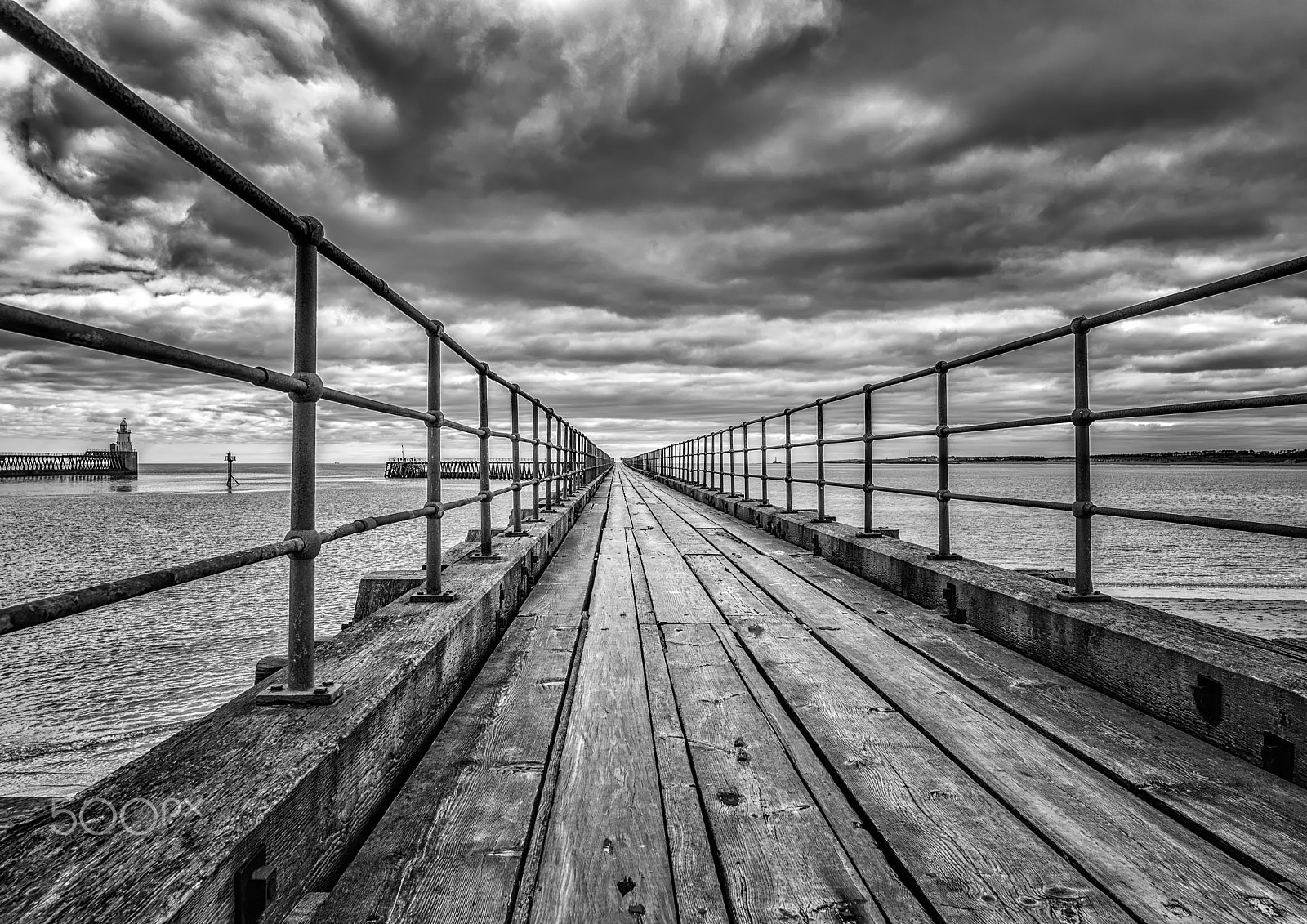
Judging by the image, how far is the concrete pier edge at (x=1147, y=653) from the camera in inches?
62.7

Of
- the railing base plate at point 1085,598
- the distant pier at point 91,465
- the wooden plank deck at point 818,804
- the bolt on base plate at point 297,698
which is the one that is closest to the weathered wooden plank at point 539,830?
the wooden plank deck at point 818,804

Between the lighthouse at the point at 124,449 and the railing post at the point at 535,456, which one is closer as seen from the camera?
the railing post at the point at 535,456

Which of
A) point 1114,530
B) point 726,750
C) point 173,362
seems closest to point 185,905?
point 173,362

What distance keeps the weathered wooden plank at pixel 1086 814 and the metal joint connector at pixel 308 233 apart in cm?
179

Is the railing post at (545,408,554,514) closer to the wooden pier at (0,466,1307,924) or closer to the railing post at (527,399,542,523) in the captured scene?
the railing post at (527,399,542,523)

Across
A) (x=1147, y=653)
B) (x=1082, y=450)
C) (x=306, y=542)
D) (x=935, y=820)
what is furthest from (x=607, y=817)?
(x=1082, y=450)

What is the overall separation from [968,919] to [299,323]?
5.27 ft

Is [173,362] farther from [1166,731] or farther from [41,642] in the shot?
[41,642]

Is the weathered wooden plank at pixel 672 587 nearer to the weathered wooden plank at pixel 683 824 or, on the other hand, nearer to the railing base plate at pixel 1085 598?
the weathered wooden plank at pixel 683 824

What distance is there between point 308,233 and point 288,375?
0.31m

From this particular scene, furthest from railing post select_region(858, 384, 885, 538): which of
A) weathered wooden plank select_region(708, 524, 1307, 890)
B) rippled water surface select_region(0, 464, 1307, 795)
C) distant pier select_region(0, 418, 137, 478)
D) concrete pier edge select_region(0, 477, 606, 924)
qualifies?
distant pier select_region(0, 418, 137, 478)

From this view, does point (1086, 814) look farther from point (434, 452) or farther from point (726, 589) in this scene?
point (726, 589)

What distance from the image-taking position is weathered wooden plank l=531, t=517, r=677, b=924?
1142 millimetres

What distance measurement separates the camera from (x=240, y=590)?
652 cm
